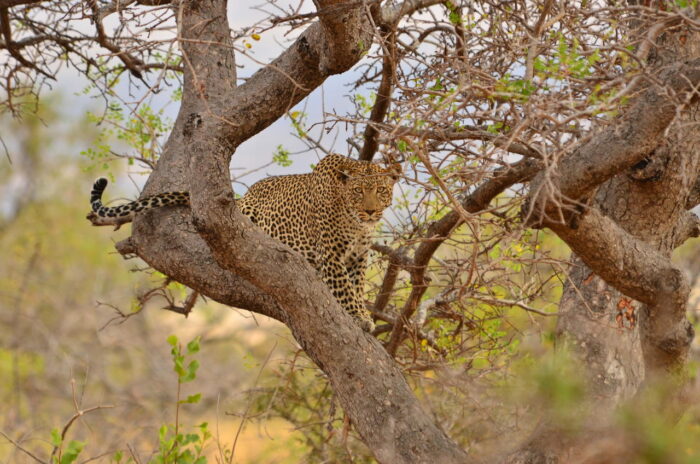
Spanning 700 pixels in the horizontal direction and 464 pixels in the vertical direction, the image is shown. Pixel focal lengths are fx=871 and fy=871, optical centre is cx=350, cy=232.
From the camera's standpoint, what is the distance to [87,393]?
15570 millimetres

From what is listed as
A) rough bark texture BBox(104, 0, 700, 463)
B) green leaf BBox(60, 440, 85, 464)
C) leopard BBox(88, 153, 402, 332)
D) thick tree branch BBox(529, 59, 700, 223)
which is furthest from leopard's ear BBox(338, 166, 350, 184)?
green leaf BBox(60, 440, 85, 464)

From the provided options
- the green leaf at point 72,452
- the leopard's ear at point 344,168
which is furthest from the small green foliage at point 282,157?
the green leaf at point 72,452

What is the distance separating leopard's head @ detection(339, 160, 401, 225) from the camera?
19.8ft

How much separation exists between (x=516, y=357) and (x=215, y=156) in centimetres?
283

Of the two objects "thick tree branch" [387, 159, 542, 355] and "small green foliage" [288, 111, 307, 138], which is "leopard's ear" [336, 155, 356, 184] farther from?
"thick tree branch" [387, 159, 542, 355]

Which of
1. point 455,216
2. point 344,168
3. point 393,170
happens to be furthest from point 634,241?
point 344,168

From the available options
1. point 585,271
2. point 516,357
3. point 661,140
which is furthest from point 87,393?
point 661,140

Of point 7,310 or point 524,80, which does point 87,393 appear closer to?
point 7,310

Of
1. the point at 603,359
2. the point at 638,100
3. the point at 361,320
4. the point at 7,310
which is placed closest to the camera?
the point at 638,100

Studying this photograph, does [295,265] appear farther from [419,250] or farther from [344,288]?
[344,288]

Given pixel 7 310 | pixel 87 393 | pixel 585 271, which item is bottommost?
pixel 585 271

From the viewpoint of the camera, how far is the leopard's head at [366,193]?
19.8ft

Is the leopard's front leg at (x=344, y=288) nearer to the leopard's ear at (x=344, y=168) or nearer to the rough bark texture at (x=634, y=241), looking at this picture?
the leopard's ear at (x=344, y=168)

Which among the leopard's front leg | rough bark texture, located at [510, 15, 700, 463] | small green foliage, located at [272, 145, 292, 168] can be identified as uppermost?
small green foliage, located at [272, 145, 292, 168]
